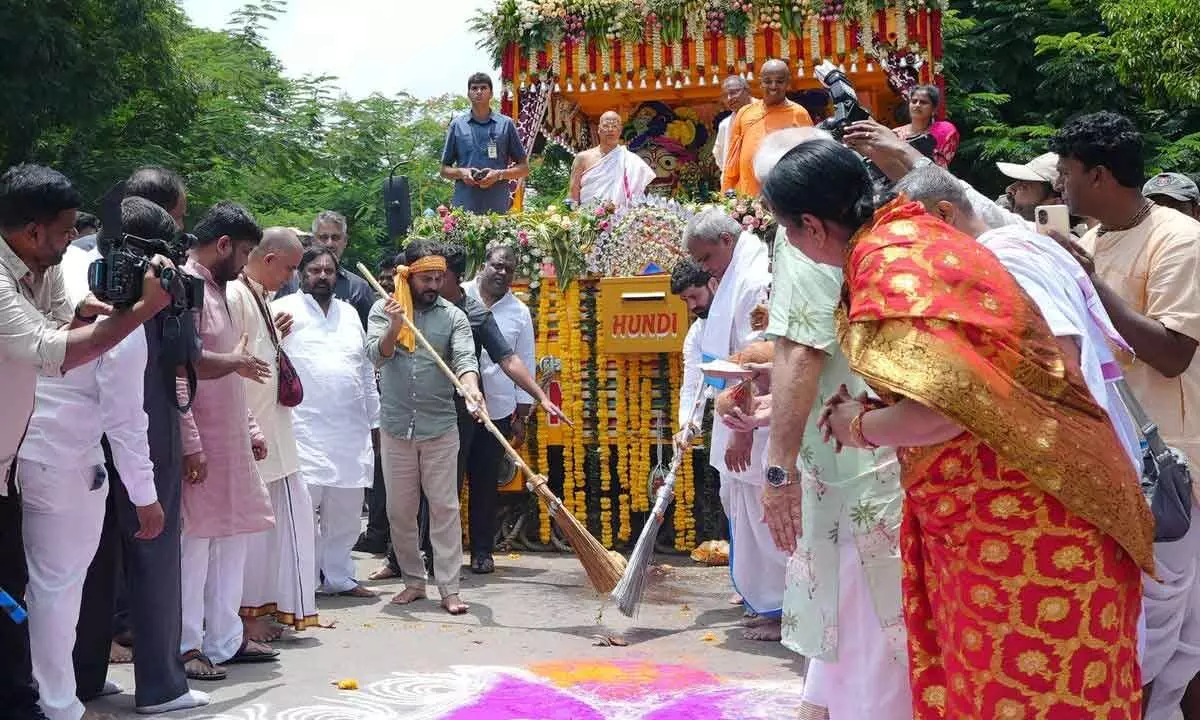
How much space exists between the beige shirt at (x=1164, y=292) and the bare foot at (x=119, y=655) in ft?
14.7

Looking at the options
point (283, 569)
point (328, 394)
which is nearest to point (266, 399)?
point (283, 569)

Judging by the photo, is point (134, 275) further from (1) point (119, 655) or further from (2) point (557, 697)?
(1) point (119, 655)

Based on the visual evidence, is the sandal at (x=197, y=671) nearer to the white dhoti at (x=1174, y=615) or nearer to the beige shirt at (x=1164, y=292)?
the white dhoti at (x=1174, y=615)

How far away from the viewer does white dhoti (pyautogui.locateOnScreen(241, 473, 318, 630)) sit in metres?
6.52

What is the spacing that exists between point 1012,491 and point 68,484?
3211 mm

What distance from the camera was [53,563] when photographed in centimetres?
454

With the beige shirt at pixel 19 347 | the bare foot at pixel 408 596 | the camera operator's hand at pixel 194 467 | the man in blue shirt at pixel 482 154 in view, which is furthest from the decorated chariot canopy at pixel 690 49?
the beige shirt at pixel 19 347

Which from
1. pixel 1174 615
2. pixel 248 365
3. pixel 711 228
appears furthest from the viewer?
pixel 711 228

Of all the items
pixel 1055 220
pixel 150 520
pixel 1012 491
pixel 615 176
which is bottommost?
pixel 150 520

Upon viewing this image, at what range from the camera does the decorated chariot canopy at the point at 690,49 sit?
14.3 m

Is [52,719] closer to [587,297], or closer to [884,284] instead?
[884,284]

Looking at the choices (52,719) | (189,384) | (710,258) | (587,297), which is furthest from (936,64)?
(52,719)

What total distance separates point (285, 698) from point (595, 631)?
187 cm

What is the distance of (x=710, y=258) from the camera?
6.32 meters
